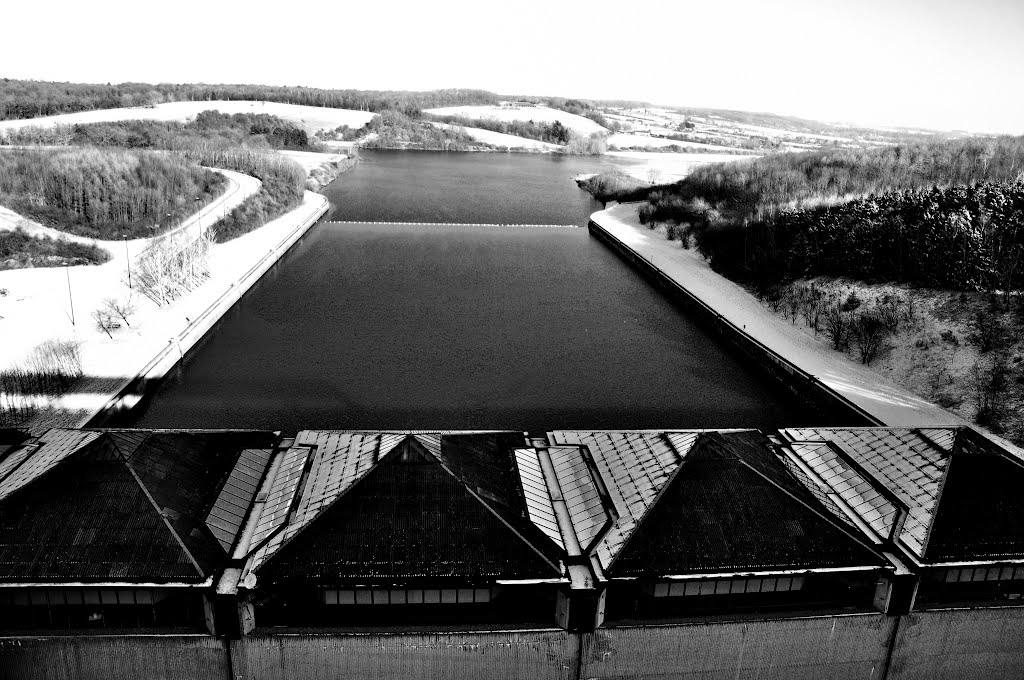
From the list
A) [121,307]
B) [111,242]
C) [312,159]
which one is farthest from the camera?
[312,159]

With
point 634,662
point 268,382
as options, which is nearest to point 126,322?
point 268,382

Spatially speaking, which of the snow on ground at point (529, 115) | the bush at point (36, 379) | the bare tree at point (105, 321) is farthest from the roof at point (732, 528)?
the snow on ground at point (529, 115)

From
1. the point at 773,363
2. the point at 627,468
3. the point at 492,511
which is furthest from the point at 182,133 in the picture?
the point at 492,511

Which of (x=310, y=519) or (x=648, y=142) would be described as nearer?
(x=310, y=519)

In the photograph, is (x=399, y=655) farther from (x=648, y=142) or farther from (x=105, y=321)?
(x=648, y=142)

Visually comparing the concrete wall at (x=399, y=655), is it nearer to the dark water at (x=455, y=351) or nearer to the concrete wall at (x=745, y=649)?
the concrete wall at (x=745, y=649)
